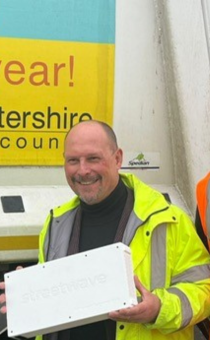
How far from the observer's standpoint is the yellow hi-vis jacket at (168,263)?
2.07 metres

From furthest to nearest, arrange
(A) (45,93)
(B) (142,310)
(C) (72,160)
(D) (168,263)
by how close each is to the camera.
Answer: (A) (45,93), (C) (72,160), (D) (168,263), (B) (142,310)

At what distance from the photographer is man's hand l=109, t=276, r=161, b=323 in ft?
6.14

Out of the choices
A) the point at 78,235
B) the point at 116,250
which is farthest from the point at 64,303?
the point at 78,235

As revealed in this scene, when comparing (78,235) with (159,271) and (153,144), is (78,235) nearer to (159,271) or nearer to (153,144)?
(159,271)

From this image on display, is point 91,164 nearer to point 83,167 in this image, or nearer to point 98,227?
point 83,167

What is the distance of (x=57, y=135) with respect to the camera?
8.91ft

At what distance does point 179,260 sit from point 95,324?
319 mm

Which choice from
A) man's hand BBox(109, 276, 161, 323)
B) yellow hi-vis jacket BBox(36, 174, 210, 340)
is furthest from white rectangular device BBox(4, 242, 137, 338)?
yellow hi-vis jacket BBox(36, 174, 210, 340)

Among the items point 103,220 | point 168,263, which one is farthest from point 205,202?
point 103,220

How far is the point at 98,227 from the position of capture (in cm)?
226

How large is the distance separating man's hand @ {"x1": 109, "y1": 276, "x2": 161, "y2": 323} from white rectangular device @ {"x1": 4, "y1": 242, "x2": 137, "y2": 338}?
17 millimetres

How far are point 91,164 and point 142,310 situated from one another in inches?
20.1

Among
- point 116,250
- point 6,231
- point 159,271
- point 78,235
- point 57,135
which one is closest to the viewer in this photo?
point 116,250

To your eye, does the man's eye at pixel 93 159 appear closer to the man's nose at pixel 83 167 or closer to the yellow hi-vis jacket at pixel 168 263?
the man's nose at pixel 83 167
